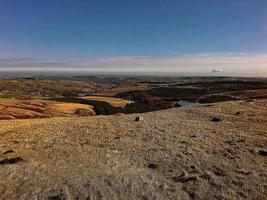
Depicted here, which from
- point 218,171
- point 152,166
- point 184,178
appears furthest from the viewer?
point 152,166

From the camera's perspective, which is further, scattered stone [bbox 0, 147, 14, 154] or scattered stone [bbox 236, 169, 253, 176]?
scattered stone [bbox 0, 147, 14, 154]

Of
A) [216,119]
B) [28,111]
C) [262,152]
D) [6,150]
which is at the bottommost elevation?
[28,111]

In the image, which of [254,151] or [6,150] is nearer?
[254,151]

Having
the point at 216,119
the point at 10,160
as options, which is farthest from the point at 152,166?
the point at 216,119

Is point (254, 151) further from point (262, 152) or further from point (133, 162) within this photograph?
point (133, 162)

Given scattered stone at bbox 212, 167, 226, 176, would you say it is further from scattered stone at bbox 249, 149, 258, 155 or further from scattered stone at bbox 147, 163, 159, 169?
scattered stone at bbox 249, 149, 258, 155

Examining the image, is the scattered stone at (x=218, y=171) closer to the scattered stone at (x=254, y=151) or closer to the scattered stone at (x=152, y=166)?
the scattered stone at (x=152, y=166)

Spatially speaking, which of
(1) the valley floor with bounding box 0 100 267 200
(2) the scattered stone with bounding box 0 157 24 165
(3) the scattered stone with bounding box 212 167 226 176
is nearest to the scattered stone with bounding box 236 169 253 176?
(1) the valley floor with bounding box 0 100 267 200

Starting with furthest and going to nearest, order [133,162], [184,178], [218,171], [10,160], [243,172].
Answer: [133,162], [10,160], [218,171], [243,172], [184,178]

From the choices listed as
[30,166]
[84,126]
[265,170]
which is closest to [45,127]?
[84,126]

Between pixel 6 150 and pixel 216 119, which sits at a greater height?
pixel 6 150
